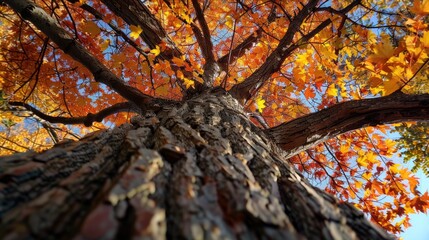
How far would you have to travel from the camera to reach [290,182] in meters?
0.91

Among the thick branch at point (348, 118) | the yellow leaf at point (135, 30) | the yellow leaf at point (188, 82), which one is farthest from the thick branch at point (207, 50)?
the thick branch at point (348, 118)

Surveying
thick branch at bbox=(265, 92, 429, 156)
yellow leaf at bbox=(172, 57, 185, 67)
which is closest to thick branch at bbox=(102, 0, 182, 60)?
yellow leaf at bbox=(172, 57, 185, 67)

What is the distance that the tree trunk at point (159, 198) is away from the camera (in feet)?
1.58

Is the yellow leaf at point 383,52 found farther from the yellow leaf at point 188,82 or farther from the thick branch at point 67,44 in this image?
the thick branch at point 67,44

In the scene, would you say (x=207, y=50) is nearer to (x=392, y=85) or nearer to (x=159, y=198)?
(x=392, y=85)

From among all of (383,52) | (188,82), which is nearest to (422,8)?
(383,52)

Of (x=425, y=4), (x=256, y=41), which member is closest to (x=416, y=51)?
(x=425, y=4)

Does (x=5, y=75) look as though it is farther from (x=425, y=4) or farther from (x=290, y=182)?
(x=425, y=4)

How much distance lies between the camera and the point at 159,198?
2.02 ft

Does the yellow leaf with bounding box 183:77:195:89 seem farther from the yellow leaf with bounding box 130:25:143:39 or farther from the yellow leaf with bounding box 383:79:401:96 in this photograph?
the yellow leaf with bounding box 383:79:401:96

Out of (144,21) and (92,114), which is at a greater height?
(144,21)

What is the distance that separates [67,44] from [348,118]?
2.61 metres

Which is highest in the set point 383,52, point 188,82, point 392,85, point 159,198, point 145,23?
point 145,23

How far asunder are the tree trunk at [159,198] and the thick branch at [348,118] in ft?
3.53
